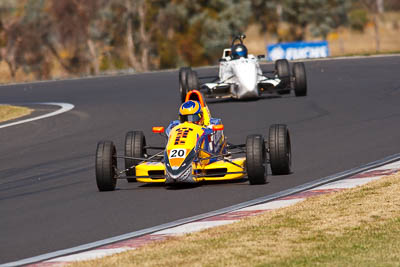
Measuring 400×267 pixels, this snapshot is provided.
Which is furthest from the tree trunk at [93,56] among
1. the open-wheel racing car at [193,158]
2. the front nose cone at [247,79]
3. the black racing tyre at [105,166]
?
the black racing tyre at [105,166]

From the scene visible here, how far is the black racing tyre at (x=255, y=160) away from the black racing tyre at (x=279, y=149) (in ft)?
1.11

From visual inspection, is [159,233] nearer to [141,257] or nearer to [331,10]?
[141,257]

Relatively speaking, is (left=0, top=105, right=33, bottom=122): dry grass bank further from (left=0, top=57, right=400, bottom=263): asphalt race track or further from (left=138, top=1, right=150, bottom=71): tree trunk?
(left=138, top=1, right=150, bottom=71): tree trunk

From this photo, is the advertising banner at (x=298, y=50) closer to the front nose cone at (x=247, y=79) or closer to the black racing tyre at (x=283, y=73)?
the black racing tyre at (x=283, y=73)

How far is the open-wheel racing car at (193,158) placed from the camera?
11.7 meters

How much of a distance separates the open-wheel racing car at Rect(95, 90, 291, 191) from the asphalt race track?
0.18 metres

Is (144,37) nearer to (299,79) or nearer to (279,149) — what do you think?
(299,79)

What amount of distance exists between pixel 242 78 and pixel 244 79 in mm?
64

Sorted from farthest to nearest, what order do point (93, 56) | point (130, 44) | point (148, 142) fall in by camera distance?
point (130, 44)
point (93, 56)
point (148, 142)

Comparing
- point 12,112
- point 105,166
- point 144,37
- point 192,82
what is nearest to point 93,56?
point 144,37

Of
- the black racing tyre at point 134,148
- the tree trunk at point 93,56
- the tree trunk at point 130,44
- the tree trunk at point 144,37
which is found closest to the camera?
the black racing tyre at point 134,148

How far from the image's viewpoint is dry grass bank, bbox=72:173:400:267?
7.67m

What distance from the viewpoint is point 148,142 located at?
17.5m

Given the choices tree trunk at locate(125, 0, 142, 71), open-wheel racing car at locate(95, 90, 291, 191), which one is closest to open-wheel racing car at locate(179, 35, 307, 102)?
open-wheel racing car at locate(95, 90, 291, 191)
